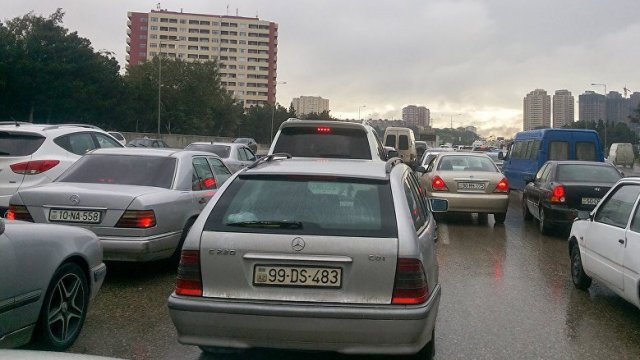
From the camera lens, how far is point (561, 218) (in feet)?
34.4

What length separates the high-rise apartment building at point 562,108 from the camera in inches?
4550

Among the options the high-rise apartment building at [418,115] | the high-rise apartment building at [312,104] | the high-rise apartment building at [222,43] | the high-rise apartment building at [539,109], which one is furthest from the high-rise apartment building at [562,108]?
the high-rise apartment building at [312,104]

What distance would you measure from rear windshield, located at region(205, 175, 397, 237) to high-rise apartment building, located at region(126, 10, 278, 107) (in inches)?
6044

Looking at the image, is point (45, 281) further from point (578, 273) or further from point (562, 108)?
point (562, 108)

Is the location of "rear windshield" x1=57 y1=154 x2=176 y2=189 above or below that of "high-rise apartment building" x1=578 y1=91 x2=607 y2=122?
below

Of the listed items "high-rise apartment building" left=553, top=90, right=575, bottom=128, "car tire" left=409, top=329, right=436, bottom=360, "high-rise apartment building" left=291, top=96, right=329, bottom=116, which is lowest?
"car tire" left=409, top=329, right=436, bottom=360

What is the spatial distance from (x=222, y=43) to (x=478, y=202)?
15452cm

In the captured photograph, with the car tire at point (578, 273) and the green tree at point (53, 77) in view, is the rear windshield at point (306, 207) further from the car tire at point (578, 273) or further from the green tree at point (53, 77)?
the green tree at point (53, 77)

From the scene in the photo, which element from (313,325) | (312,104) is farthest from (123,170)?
(312,104)

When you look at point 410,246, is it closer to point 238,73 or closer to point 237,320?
point 237,320

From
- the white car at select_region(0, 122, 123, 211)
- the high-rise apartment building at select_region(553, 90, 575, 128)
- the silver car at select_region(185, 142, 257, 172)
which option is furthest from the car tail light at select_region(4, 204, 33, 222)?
the high-rise apartment building at select_region(553, 90, 575, 128)

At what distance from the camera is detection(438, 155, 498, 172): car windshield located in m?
12.9

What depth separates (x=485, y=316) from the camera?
5.54 m

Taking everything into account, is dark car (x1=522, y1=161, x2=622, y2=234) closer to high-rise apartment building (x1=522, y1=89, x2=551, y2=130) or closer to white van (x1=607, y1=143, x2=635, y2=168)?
white van (x1=607, y1=143, x2=635, y2=168)
